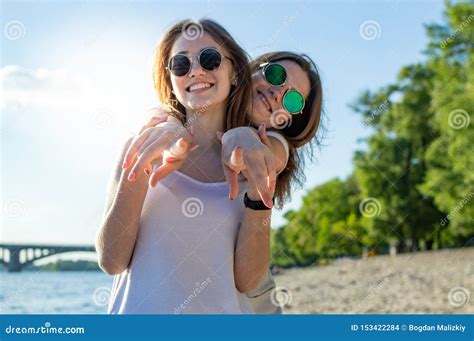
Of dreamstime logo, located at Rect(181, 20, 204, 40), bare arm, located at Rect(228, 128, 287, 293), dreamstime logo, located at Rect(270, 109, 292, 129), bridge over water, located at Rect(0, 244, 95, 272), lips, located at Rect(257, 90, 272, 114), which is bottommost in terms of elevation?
bridge over water, located at Rect(0, 244, 95, 272)

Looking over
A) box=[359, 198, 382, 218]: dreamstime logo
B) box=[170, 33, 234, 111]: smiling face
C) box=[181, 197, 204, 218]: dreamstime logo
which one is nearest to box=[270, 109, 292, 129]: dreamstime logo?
box=[170, 33, 234, 111]: smiling face

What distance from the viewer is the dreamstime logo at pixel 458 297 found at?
11.4 metres

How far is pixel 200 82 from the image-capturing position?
88.0 inches

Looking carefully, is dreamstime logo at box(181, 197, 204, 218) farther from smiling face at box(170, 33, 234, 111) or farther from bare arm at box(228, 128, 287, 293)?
smiling face at box(170, 33, 234, 111)

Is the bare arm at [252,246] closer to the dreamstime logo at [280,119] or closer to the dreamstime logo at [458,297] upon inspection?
the dreamstime logo at [280,119]

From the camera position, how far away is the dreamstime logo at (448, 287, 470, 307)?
1143cm

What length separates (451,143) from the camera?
2567 centimetres

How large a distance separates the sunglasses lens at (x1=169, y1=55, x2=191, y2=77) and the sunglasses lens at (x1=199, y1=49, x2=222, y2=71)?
5cm

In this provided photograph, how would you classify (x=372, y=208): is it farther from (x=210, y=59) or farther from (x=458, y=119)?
(x=210, y=59)
